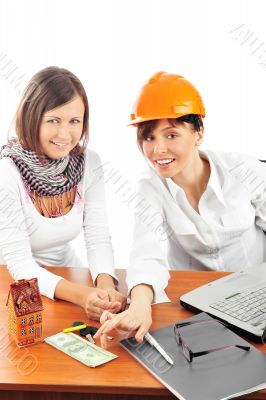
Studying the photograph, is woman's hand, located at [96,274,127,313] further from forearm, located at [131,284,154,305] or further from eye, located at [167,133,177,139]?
eye, located at [167,133,177,139]

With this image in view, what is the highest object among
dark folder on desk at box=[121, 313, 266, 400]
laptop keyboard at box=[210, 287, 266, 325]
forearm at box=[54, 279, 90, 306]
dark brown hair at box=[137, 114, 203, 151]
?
dark brown hair at box=[137, 114, 203, 151]

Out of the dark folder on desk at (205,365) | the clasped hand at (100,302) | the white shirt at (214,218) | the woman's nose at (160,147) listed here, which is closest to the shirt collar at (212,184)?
the white shirt at (214,218)

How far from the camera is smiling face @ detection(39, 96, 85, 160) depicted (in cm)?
170

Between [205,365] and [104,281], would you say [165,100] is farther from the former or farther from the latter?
[205,365]

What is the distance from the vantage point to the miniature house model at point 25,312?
1.23 meters

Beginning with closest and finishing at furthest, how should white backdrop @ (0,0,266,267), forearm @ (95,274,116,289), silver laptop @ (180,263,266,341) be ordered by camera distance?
1. silver laptop @ (180,263,266,341)
2. forearm @ (95,274,116,289)
3. white backdrop @ (0,0,266,267)

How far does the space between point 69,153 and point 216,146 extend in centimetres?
144

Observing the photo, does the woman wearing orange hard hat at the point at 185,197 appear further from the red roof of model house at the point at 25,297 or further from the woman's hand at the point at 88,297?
the red roof of model house at the point at 25,297

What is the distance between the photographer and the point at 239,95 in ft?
10.0

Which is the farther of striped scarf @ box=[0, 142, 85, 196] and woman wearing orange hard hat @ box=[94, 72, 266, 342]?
striped scarf @ box=[0, 142, 85, 196]

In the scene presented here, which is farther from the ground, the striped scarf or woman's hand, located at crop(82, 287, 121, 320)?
the striped scarf

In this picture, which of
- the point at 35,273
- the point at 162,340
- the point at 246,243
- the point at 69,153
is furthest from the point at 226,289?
the point at 69,153

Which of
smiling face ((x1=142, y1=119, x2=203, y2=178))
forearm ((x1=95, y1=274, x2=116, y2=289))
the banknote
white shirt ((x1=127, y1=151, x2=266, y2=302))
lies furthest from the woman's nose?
the banknote

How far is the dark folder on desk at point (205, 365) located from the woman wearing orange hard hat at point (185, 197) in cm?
20
